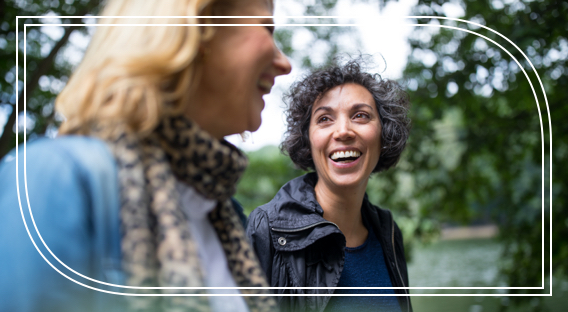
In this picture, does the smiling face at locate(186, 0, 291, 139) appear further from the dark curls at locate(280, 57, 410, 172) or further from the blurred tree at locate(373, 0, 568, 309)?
the blurred tree at locate(373, 0, 568, 309)

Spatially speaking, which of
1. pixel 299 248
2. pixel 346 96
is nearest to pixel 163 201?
pixel 299 248

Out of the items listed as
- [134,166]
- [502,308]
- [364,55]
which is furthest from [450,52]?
[134,166]

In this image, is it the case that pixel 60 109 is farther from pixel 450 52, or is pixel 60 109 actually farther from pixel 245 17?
pixel 450 52

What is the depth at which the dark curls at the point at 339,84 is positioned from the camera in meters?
1.52

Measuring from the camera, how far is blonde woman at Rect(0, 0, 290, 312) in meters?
0.57

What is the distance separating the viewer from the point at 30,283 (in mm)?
570

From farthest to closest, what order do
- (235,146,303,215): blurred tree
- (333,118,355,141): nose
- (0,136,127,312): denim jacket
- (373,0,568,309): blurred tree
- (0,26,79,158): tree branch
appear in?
(235,146,303,215): blurred tree → (373,0,568,309): blurred tree → (0,26,79,158): tree branch → (333,118,355,141): nose → (0,136,127,312): denim jacket

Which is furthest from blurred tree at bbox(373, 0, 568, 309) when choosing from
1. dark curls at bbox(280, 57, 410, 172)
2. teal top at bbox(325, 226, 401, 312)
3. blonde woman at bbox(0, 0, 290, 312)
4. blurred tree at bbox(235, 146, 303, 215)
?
blonde woman at bbox(0, 0, 290, 312)

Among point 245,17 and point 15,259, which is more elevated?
point 245,17

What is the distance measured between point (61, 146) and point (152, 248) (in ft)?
0.64

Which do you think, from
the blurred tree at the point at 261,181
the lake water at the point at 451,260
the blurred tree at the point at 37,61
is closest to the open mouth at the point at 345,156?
the blurred tree at the point at 37,61

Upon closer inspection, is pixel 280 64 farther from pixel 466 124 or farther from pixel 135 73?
pixel 466 124

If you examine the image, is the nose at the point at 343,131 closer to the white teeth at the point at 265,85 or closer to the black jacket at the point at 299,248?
the black jacket at the point at 299,248

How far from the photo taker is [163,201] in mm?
641
